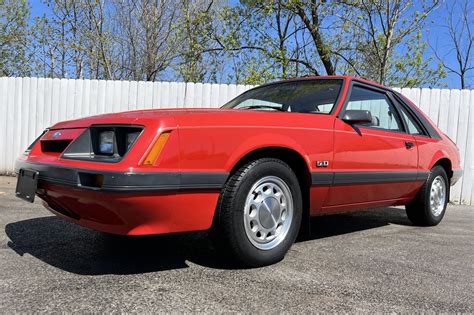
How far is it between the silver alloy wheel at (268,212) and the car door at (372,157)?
0.54 meters

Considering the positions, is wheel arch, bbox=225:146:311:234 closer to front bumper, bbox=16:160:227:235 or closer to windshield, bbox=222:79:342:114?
front bumper, bbox=16:160:227:235

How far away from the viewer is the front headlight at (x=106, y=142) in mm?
2627

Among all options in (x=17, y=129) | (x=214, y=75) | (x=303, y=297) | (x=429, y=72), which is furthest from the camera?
(x=214, y=75)

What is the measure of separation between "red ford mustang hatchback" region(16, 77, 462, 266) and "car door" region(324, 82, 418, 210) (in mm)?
14

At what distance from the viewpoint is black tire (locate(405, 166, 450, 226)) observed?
15.3ft

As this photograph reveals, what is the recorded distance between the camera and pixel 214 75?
53.7 feet

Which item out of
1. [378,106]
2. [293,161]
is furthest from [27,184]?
[378,106]

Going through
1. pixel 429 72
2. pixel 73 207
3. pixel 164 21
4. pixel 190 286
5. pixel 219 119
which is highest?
pixel 164 21

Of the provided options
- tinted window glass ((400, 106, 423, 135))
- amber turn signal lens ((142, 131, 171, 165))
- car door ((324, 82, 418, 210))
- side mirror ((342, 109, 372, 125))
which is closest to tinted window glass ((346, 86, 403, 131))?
car door ((324, 82, 418, 210))

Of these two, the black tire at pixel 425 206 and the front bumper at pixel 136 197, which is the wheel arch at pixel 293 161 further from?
the black tire at pixel 425 206

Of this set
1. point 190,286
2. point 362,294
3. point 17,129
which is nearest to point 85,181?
point 190,286

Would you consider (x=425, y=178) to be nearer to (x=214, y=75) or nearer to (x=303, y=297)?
(x=303, y=297)

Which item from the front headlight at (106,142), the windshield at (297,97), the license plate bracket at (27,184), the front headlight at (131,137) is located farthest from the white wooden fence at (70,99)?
the front headlight at (131,137)

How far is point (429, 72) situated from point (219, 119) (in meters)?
11.4
